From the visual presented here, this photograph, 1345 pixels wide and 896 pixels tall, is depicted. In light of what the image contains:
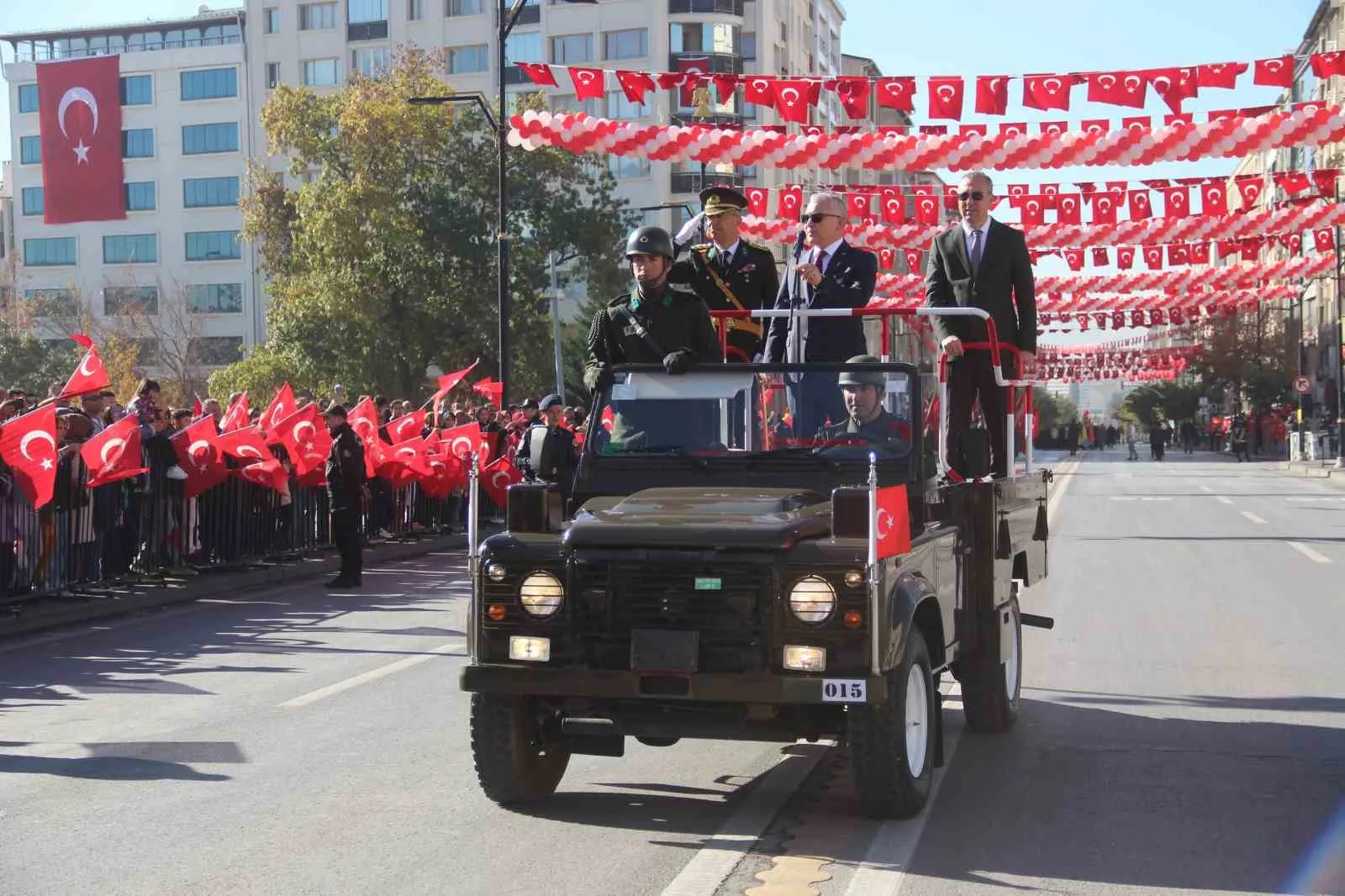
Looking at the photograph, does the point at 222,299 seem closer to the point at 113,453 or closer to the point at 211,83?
the point at 211,83

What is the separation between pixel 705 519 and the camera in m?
6.16

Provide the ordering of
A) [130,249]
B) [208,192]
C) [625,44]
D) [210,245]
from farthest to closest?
[130,249] < [210,245] < [208,192] < [625,44]

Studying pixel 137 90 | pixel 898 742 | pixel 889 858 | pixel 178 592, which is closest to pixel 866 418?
pixel 898 742

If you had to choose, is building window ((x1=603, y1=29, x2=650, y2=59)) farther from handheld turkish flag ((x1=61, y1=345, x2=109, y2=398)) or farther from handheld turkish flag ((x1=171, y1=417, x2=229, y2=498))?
A: handheld turkish flag ((x1=61, y1=345, x2=109, y2=398))

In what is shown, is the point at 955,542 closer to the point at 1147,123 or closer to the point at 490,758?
the point at 490,758

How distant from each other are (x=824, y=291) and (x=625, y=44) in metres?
73.5

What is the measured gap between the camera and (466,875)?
5.61 meters

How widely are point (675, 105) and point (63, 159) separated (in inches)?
1341

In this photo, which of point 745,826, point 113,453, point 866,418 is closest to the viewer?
point 745,826

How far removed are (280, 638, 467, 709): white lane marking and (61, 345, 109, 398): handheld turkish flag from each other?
3998 mm

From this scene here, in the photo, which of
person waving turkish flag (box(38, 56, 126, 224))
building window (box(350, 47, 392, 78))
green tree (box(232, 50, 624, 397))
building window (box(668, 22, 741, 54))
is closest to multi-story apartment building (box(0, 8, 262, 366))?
person waving turkish flag (box(38, 56, 126, 224))

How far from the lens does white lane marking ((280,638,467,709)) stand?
9688mm

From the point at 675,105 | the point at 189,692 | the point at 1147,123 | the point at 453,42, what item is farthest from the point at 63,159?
the point at 189,692

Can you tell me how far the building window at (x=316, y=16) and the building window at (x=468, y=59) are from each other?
276 inches
